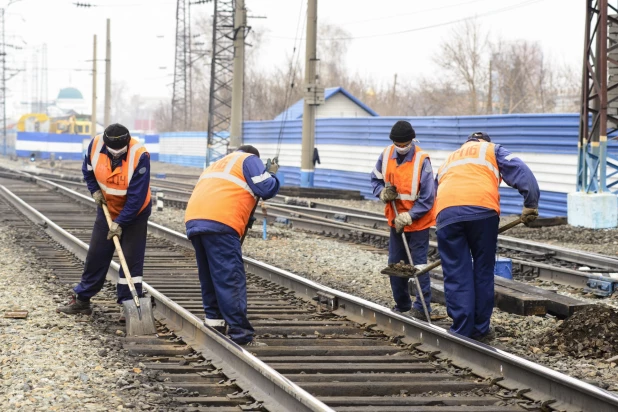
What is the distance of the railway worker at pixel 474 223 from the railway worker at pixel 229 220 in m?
1.37

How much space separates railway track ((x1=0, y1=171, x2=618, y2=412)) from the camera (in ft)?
18.0

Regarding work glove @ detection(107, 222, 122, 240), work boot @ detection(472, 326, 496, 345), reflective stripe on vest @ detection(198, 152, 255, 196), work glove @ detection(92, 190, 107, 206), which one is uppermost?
reflective stripe on vest @ detection(198, 152, 255, 196)

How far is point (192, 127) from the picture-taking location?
72.4 m

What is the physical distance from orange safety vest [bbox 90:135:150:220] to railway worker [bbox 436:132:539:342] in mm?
2570

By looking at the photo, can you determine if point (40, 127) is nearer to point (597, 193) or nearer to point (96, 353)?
point (597, 193)

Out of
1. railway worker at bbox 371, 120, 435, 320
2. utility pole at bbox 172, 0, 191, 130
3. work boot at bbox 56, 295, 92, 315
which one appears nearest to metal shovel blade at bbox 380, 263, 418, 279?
railway worker at bbox 371, 120, 435, 320

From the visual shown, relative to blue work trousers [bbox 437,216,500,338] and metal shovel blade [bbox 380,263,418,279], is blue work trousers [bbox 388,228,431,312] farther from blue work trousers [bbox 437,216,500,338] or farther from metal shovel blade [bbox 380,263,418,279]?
blue work trousers [bbox 437,216,500,338]

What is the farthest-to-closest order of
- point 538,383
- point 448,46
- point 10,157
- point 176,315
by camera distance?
1. point 10,157
2. point 448,46
3. point 176,315
4. point 538,383

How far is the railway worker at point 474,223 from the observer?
719 cm

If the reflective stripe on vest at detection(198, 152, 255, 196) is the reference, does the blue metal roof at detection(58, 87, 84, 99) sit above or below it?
above

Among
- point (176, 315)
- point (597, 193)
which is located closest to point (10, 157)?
point (597, 193)

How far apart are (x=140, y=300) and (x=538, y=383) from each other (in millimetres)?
3488

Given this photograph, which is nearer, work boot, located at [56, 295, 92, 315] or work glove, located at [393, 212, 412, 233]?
work glove, located at [393, 212, 412, 233]

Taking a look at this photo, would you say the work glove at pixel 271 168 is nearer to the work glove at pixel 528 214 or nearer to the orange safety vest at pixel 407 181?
the orange safety vest at pixel 407 181
